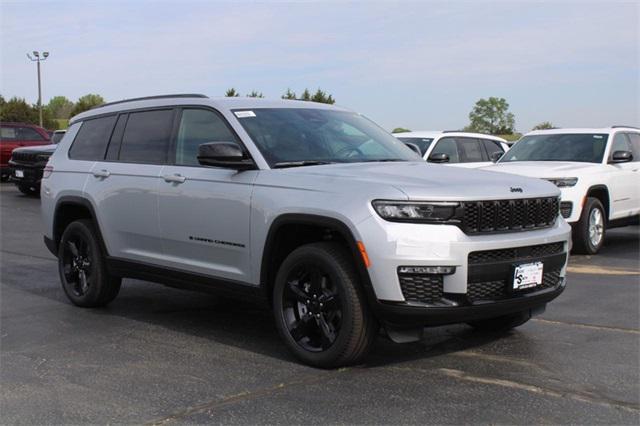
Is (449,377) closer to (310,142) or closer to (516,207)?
(516,207)

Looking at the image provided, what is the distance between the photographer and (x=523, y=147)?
11.6 metres

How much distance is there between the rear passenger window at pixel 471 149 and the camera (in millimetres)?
14000

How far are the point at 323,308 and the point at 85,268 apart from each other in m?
3.13

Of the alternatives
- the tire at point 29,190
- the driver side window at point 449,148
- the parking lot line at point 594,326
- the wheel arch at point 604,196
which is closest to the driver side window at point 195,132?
the parking lot line at point 594,326

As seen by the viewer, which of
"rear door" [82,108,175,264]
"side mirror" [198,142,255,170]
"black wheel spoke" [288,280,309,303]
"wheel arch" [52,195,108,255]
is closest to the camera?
"black wheel spoke" [288,280,309,303]

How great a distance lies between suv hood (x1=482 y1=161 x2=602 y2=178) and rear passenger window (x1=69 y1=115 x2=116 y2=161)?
510 cm

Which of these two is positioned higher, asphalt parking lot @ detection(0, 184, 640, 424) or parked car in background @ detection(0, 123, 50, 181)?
parked car in background @ detection(0, 123, 50, 181)

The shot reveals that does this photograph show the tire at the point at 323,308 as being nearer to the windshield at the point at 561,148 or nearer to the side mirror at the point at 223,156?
the side mirror at the point at 223,156

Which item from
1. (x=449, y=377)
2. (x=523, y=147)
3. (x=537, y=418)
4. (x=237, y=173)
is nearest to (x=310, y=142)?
(x=237, y=173)

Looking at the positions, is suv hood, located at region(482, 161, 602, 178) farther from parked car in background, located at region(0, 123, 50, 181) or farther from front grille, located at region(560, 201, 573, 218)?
parked car in background, located at region(0, 123, 50, 181)

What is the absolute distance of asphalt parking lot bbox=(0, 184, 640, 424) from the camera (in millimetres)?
4141

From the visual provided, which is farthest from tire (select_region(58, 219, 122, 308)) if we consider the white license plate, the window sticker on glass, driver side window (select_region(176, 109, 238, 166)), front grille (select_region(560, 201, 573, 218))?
front grille (select_region(560, 201, 573, 218))

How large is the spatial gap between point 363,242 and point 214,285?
5.13ft

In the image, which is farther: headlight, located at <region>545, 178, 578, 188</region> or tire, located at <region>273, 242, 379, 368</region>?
headlight, located at <region>545, 178, 578, 188</region>
